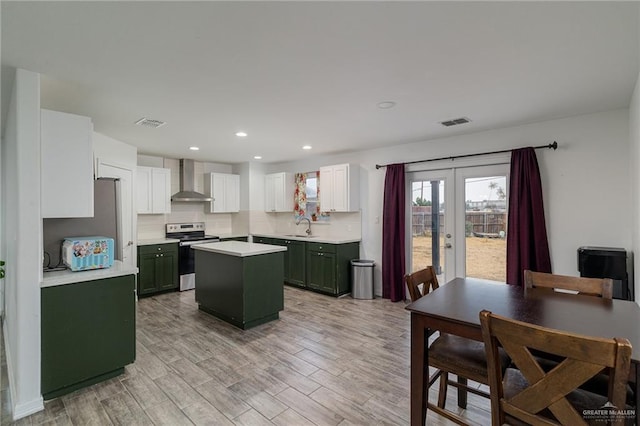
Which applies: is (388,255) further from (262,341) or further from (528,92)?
(528,92)

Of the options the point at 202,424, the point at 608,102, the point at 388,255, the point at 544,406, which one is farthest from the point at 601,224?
the point at 202,424

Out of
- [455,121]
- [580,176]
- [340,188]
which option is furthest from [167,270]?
[580,176]

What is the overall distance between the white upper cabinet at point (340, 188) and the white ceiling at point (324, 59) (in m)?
1.71

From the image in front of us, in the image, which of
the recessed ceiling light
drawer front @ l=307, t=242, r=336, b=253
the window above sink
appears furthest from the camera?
the window above sink

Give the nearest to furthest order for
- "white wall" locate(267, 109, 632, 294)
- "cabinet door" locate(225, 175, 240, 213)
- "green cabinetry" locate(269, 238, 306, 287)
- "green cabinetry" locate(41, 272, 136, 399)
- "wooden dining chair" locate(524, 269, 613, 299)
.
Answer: "wooden dining chair" locate(524, 269, 613, 299)
"green cabinetry" locate(41, 272, 136, 399)
"white wall" locate(267, 109, 632, 294)
"green cabinetry" locate(269, 238, 306, 287)
"cabinet door" locate(225, 175, 240, 213)

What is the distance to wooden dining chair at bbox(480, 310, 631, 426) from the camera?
1.06m

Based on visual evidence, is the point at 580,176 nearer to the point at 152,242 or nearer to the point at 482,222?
the point at 482,222

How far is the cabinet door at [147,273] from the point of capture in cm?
486

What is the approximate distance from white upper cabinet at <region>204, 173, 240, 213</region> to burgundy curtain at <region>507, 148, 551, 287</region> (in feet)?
16.8

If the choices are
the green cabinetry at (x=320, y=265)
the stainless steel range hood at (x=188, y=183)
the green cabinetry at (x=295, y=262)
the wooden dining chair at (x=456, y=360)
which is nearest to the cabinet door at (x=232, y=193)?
the stainless steel range hood at (x=188, y=183)

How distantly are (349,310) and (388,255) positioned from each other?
1096 mm

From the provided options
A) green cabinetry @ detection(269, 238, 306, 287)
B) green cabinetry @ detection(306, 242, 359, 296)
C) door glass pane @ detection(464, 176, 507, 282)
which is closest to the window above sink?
green cabinetry @ detection(269, 238, 306, 287)

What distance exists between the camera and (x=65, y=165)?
2381mm

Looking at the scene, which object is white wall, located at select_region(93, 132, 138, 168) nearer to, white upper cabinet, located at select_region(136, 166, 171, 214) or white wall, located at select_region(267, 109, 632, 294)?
white upper cabinet, located at select_region(136, 166, 171, 214)
